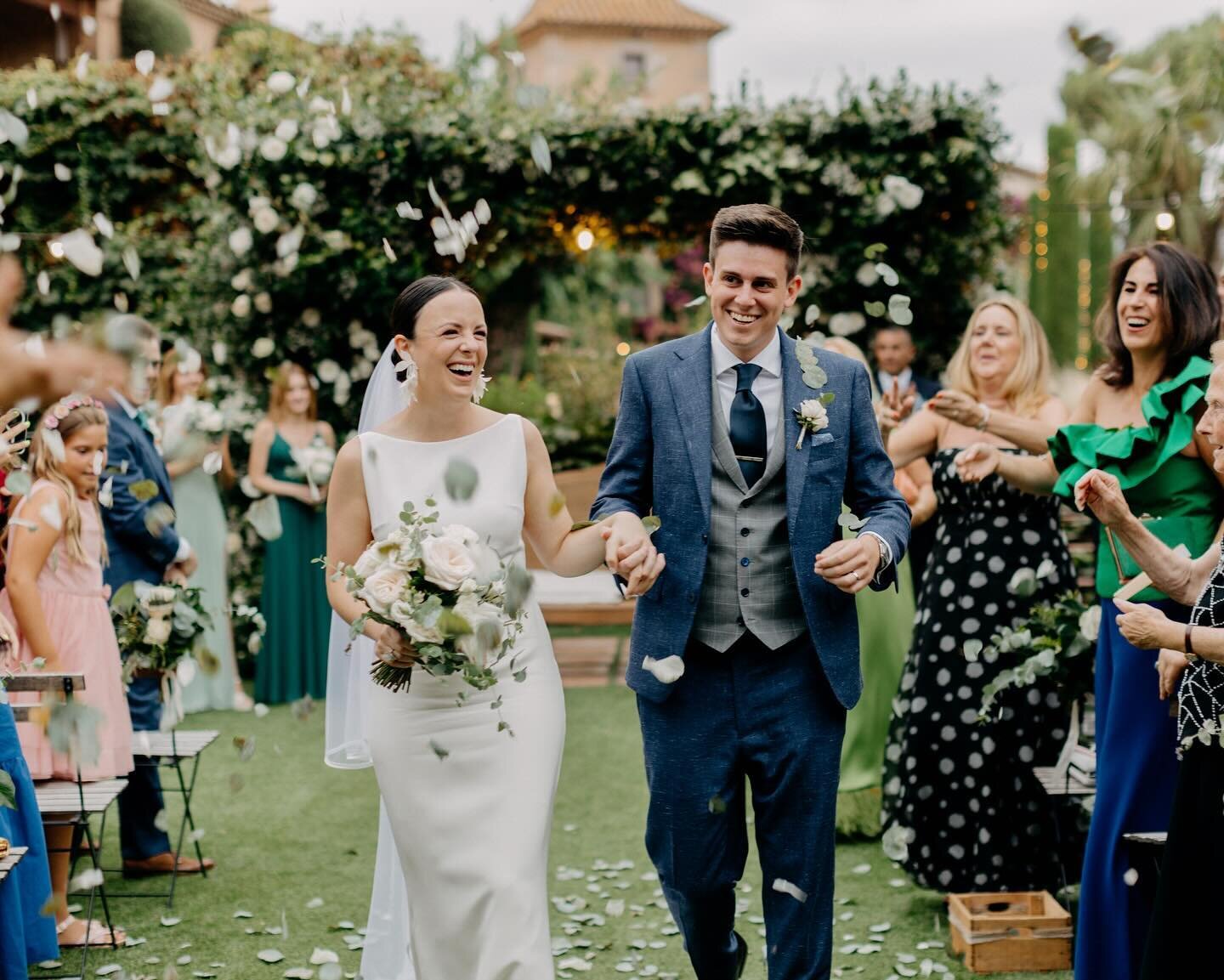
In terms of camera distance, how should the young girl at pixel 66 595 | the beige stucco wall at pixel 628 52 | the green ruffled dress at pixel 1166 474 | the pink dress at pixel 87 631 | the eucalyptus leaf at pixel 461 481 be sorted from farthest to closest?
the beige stucco wall at pixel 628 52 → the pink dress at pixel 87 631 → the young girl at pixel 66 595 → the green ruffled dress at pixel 1166 474 → the eucalyptus leaf at pixel 461 481

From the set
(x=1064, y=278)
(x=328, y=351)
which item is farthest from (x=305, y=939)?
(x=1064, y=278)

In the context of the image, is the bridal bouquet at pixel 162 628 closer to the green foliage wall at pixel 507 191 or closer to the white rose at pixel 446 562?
the white rose at pixel 446 562

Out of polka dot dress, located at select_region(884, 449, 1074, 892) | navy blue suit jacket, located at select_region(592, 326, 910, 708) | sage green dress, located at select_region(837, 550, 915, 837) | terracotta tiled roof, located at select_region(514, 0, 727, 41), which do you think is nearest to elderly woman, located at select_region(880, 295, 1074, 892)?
polka dot dress, located at select_region(884, 449, 1074, 892)

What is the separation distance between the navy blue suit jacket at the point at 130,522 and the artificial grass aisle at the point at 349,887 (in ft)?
3.79

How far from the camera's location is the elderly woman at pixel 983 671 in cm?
464

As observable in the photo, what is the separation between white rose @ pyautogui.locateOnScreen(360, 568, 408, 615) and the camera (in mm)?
2928

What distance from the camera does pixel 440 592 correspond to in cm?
296

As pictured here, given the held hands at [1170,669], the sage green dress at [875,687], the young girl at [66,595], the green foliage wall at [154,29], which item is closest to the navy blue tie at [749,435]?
the held hands at [1170,669]

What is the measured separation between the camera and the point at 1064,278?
56.3 ft

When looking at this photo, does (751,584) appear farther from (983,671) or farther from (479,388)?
(983,671)

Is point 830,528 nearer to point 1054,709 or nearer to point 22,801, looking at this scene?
point 1054,709

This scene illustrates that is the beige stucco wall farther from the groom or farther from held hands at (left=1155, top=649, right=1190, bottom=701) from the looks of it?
held hands at (left=1155, top=649, right=1190, bottom=701)

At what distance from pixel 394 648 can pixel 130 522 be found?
2.91 meters

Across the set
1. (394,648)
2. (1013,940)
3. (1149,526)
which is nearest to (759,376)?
(394,648)
